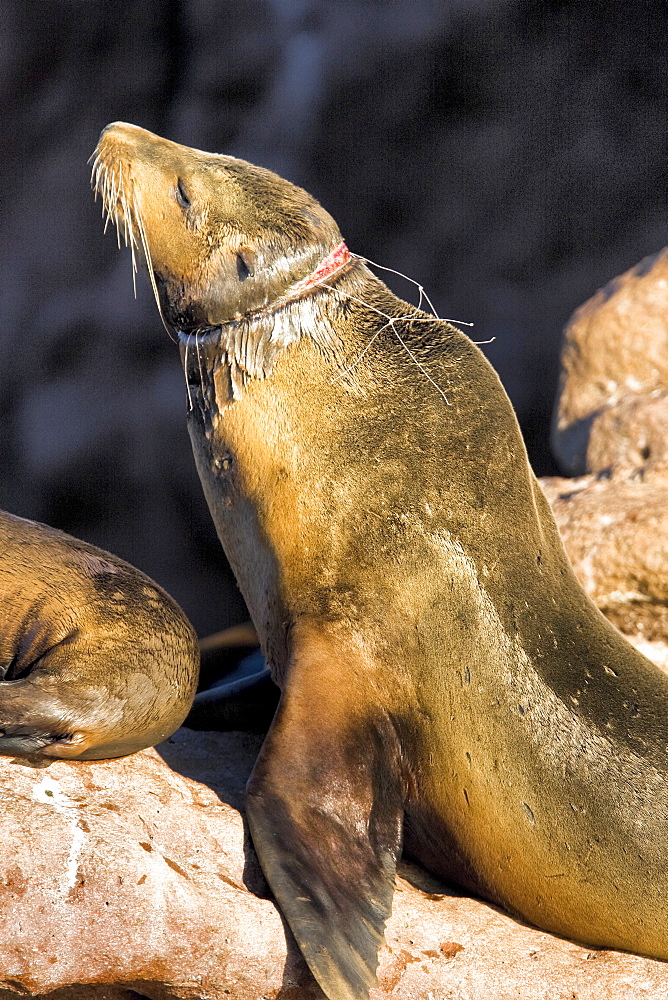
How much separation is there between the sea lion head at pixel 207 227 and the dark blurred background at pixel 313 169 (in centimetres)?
450

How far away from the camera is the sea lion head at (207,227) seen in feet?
11.0

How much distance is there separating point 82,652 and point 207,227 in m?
1.32

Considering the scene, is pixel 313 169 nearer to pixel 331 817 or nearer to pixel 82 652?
pixel 82 652

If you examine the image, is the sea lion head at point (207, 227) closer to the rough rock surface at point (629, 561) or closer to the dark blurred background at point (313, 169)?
the rough rock surface at point (629, 561)

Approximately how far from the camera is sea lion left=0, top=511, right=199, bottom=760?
2.93 meters

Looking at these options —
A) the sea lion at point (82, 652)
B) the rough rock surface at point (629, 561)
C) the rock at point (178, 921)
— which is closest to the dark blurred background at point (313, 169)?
the rough rock surface at point (629, 561)

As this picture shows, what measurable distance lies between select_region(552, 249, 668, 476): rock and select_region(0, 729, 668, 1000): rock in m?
2.91

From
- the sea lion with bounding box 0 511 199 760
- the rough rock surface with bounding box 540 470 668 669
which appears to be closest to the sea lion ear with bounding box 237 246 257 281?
the sea lion with bounding box 0 511 199 760

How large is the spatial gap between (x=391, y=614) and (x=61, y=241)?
692 centimetres

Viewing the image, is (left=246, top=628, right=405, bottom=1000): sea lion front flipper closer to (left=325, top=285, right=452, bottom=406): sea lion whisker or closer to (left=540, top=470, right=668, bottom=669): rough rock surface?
(left=325, top=285, right=452, bottom=406): sea lion whisker

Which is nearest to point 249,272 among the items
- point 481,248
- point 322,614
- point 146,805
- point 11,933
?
point 322,614

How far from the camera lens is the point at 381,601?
3.04 metres

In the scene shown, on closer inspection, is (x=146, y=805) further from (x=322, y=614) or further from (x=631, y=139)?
(x=631, y=139)

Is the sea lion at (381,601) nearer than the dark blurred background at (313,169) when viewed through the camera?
Yes
